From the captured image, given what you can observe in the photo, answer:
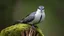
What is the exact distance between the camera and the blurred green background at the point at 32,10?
1.51 meters

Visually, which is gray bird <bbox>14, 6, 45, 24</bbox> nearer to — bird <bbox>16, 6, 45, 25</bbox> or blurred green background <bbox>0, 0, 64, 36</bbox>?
bird <bbox>16, 6, 45, 25</bbox>

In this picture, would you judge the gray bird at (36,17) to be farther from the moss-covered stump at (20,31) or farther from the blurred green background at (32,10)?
the blurred green background at (32,10)

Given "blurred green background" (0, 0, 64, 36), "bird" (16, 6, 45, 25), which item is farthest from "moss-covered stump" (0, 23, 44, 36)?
"blurred green background" (0, 0, 64, 36)

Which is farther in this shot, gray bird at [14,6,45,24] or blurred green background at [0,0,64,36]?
blurred green background at [0,0,64,36]

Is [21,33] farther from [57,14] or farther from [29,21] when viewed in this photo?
[57,14]

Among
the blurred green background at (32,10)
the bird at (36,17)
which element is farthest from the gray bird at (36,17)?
the blurred green background at (32,10)

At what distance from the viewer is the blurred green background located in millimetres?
1512

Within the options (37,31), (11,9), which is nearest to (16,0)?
(11,9)

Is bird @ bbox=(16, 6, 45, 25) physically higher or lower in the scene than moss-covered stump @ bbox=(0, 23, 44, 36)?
higher

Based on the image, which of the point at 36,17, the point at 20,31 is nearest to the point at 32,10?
the point at 36,17

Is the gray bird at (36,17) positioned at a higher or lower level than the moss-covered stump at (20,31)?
higher

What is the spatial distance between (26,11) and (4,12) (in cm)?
18

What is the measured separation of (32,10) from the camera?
152 centimetres

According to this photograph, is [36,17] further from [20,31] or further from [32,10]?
[32,10]
